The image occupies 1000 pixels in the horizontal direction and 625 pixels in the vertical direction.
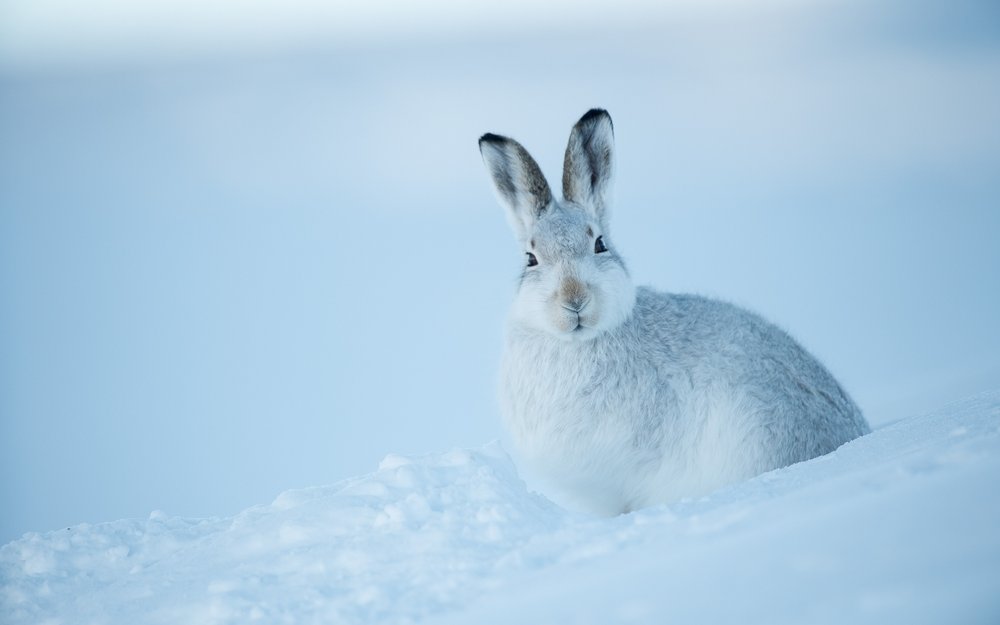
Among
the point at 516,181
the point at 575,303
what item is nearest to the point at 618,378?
the point at 575,303

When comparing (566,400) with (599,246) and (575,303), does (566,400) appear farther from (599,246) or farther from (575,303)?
(599,246)

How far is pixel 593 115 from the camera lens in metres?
4.59

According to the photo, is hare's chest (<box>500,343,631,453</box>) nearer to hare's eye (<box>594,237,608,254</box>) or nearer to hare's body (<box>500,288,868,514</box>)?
hare's body (<box>500,288,868,514</box>)

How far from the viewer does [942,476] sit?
2.21 m

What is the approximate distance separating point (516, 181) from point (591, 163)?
0.49m

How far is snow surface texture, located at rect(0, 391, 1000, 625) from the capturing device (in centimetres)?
185

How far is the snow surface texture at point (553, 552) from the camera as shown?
1850mm

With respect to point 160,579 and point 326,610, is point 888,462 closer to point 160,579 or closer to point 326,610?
point 326,610

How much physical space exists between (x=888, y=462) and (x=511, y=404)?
7.64ft

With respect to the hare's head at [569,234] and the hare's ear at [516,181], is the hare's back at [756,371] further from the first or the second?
the hare's ear at [516,181]

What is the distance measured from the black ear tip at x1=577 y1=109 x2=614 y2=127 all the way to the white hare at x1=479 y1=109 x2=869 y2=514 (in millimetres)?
11

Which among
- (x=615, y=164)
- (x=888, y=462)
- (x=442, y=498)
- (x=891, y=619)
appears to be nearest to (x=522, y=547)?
(x=442, y=498)

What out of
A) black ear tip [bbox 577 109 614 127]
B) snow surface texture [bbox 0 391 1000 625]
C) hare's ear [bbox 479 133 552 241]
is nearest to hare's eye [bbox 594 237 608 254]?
hare's ear [bbox 479 133 552 241]

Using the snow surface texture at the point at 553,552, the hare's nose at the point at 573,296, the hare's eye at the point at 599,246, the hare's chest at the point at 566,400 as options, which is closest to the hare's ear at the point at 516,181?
the hare's eye at the point at 599,246
